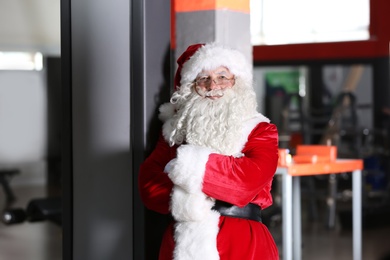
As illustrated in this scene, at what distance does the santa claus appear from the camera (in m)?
2.26

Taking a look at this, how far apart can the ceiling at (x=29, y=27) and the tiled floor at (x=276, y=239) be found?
1018mm

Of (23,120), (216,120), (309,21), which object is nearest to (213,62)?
(216,120)

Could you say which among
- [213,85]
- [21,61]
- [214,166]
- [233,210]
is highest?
[21,61]

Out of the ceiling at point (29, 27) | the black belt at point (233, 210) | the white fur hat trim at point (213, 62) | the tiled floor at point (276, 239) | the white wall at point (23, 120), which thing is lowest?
the tiled floor at point (276, 239)

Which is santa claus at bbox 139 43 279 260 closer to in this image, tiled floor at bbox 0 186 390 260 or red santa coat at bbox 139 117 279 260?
red santa coat at bbox 139 117 279 260

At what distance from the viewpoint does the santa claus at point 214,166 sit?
2.26 metres

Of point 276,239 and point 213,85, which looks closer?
point 213,85

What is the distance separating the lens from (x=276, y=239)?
5.65m

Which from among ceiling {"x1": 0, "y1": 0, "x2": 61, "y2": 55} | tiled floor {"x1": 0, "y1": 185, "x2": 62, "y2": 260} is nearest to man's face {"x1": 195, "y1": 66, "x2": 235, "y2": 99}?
ceiling {"x1": 0, "y1": 0, "x2": 61, "y2": 55}

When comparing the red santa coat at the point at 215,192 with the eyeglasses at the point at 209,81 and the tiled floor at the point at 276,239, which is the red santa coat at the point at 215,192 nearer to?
the eyeglasses at the point at 209,81

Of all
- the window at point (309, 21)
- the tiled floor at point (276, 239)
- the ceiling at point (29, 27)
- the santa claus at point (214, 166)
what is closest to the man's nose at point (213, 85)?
the santa claus at point (214, 166)

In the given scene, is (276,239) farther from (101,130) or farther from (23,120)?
(101,130)

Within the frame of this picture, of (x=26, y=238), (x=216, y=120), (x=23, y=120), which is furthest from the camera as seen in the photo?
(x=26, y=238)

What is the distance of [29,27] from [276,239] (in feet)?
8.32
